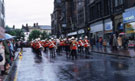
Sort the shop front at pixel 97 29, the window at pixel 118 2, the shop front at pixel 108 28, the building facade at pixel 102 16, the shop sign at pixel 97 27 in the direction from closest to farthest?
the building facade at pixel 102 16, the window at pixel 118 2, the shop front at pixel 108 28, the shop sign at pixel 97 27, the shop front at pixel 97 29

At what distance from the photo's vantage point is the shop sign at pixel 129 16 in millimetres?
29016

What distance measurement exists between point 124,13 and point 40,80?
23499 mm

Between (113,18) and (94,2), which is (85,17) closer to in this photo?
(94,2)

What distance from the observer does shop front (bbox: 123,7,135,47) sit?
28.9 m

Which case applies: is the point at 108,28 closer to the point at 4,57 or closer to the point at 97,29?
the point at 97,29

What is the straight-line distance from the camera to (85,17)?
171 ft

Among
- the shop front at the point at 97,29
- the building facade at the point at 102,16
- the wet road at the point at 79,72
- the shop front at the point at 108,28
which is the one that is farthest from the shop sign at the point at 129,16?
the wet road at the point at 79,72

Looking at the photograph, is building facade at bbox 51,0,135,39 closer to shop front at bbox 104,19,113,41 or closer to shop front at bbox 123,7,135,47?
shop front at bbox 104,19,113,41

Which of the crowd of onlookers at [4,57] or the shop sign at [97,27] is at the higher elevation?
the shop sign at [97,27]

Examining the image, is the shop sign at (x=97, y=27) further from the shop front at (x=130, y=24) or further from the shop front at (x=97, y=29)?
the shop front at (x=130, y=24)

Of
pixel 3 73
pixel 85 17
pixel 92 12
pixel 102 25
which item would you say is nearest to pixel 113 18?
pixel 102 25

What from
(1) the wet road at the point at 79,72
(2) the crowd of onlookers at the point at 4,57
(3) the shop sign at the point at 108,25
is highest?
(3) the shop sign at the point at 108,25

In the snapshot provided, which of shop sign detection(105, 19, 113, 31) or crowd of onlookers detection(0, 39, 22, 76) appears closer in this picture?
crowd of onlookers detection(0, 39, 22, 76)

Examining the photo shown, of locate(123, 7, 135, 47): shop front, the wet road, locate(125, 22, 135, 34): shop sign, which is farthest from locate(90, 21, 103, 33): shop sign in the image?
the wet road
